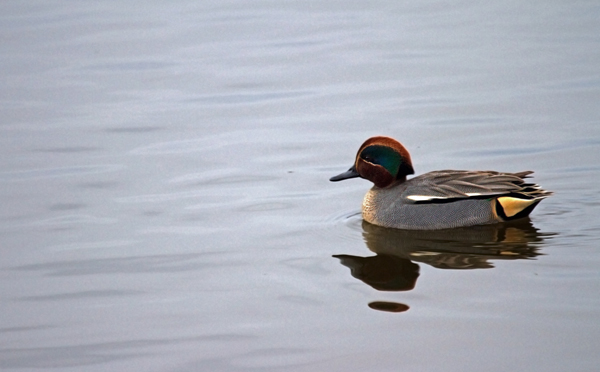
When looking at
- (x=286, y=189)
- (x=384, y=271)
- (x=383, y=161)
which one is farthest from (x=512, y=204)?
(x=286, y=189)

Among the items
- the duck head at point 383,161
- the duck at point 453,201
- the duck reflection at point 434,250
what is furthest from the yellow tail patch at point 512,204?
the duck head at point 383,161

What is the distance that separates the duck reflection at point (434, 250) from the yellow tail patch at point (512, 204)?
0.14 metres

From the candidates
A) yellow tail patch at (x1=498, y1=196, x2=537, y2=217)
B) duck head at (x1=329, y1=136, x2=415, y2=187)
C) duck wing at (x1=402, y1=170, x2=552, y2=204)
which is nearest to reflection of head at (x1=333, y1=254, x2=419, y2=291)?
duck wing at (x1=402, y1=170, x2=552, y2=204)

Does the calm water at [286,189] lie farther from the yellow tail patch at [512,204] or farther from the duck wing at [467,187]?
the duck wing at [467,187]

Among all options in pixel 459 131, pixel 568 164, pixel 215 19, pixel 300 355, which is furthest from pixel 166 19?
pixel 300 355

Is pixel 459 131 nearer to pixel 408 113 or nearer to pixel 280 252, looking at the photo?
pixel 408 113

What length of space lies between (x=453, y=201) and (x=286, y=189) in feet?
6.64

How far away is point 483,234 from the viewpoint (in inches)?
338

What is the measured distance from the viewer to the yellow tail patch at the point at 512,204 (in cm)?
871

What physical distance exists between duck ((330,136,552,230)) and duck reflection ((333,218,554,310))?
87mm

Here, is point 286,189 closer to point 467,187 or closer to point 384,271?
point 467,187

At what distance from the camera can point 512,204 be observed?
875 centimetres

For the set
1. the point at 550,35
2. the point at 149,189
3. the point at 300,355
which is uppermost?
the point at 550,35

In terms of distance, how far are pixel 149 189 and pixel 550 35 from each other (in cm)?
892
